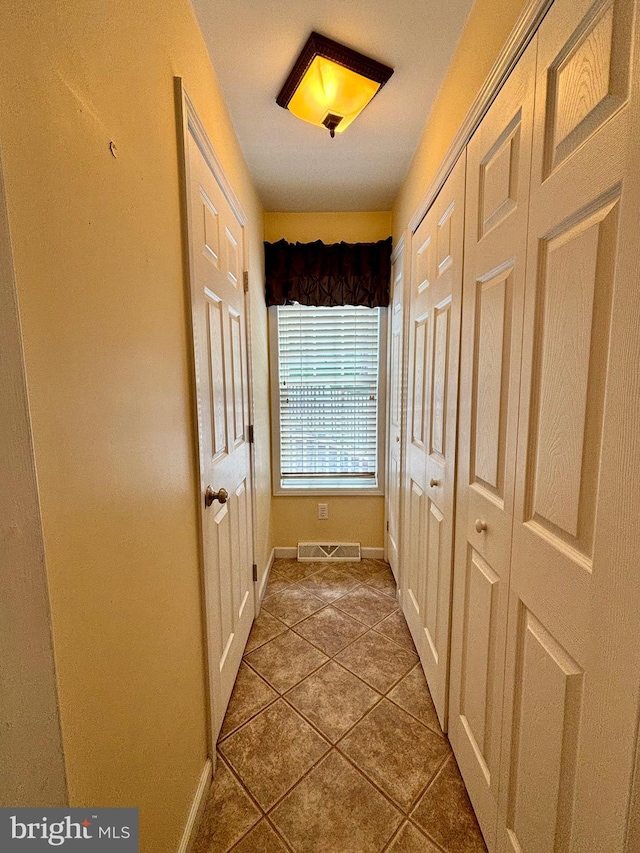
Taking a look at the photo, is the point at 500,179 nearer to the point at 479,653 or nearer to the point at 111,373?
the point at 111,373

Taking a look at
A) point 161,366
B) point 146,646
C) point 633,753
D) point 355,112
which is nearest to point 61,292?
point 161,366

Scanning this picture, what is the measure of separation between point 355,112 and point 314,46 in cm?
26

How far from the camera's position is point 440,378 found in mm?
1397

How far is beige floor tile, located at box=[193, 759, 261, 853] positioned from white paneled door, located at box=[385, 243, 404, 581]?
136cm

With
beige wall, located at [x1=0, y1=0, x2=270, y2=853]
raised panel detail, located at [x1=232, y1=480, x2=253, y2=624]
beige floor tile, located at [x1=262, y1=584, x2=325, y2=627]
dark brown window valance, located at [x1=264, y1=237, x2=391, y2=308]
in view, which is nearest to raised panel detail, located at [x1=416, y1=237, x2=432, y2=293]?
dark brown window valance, located at [x1=264, y1=237, x2=391, y2=308]

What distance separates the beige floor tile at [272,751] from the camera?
1193 millimetres

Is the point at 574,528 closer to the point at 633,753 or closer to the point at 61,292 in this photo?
the point at 633,753

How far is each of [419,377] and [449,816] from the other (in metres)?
1.60

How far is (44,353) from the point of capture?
20.3 inches

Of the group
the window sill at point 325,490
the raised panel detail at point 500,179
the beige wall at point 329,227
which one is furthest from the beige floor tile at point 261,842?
the beige wall at point 329,227

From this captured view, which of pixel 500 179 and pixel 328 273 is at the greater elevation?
pixel 328 273

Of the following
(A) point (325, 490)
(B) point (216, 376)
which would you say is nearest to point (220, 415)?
(B) point (216, 376)

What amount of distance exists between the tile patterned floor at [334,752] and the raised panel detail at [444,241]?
1.81 meters

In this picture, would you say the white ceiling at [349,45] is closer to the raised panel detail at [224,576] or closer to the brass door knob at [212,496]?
the brass door knob at [212,496]
